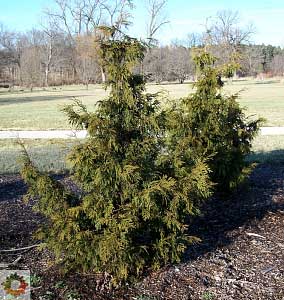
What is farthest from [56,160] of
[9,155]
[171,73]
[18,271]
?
[171,73]

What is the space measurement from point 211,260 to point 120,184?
4.14 feet

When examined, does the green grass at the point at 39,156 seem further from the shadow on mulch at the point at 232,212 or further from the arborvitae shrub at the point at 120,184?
the arborvitae shrub at the point at 120,184

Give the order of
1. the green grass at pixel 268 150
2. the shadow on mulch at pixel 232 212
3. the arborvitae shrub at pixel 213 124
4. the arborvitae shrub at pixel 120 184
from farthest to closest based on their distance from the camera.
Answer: the green grass at pixel 268 150, the arborvitae shrub at pixel 213 124, the shadow on mulch at pixel 232 212, the arborvitae shrub at pixel 120 184

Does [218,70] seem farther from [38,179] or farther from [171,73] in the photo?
[171,73]

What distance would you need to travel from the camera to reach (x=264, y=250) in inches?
165

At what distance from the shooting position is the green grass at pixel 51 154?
8.52 m

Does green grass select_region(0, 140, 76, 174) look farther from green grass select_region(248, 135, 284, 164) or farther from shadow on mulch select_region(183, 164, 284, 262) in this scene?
green grass select_region(248, 135, 284, 164)

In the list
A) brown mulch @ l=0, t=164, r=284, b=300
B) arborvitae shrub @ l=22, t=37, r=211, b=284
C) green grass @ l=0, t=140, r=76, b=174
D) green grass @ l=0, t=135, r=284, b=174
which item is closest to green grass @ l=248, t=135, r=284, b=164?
green grass @ l=0, t=135, r=284, b=174

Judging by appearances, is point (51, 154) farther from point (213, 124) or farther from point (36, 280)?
point (36, 280)

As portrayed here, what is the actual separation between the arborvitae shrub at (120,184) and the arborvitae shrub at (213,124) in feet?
6.05

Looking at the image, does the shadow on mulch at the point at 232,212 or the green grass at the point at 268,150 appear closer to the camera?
the shadow on mulch at the point at 232,212

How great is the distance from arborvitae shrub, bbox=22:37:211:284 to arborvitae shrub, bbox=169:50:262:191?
184cm

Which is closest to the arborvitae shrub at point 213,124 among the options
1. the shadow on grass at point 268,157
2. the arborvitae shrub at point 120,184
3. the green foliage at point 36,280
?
the arborvitae shrub at point 120,184

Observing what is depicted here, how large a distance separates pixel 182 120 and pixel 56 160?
4.69 m
